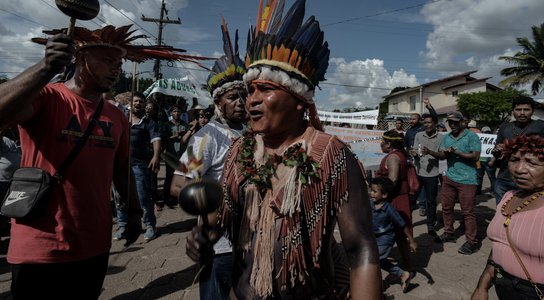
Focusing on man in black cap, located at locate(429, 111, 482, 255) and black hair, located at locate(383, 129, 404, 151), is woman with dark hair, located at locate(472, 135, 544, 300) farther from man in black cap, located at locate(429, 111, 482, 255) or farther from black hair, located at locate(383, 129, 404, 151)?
man in black cap, located at locate(429, 111, 482, 255)

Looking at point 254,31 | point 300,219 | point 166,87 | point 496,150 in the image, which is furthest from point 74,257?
point 166,87

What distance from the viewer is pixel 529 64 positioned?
33188 millimetres

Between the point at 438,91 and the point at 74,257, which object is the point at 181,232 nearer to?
the point at 74,257

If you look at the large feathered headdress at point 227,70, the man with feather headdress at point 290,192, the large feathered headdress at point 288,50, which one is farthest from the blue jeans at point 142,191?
the large feathered headdress at point 288,50

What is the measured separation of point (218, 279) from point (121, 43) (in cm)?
168

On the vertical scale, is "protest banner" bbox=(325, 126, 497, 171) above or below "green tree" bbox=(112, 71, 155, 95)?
below

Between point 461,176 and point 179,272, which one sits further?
point 461,176

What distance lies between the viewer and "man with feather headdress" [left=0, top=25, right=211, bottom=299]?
1612 mm

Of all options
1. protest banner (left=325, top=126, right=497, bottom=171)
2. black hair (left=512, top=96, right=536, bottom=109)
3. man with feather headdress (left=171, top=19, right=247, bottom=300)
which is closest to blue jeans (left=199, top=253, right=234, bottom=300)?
man with feather headdress (left=171, top=19, right=247, bottom=300)

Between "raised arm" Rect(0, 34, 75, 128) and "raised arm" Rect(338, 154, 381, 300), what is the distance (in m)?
1.39

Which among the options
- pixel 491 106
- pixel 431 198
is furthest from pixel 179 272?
pixel 491 106

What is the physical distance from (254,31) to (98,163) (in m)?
1.31

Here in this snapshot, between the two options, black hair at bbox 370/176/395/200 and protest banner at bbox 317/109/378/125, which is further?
protest banner at bbox 317/109/378/125

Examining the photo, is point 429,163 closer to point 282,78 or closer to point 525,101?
point 525,101
